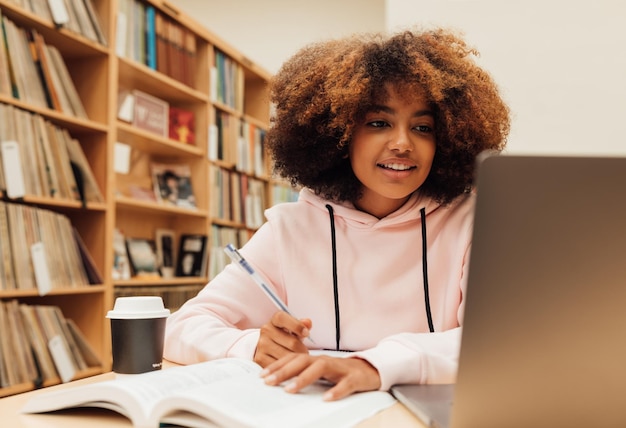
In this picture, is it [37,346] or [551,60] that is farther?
[37,346]

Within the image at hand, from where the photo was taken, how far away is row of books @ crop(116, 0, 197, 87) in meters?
2.89

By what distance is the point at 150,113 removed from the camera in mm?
3199

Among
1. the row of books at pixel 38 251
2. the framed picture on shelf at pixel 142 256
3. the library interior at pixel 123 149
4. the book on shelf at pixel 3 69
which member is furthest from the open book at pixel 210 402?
the framed picture on shelf at pixel 142 256

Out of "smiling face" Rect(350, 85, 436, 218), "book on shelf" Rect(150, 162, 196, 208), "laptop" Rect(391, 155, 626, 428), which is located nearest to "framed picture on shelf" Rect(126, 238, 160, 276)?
"book on shelf" Rect(150, 162, 196, 208)

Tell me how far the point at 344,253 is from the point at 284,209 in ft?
0.58

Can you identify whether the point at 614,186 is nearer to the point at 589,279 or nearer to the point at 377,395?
the point at 589,279

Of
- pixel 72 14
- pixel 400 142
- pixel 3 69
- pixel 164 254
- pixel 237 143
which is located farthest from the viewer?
pixel 237 143

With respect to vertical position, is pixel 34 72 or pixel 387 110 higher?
pixel 34 72

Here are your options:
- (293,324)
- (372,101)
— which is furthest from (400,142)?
(293,324)

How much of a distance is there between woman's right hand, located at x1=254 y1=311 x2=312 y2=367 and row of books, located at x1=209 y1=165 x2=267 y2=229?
268cm

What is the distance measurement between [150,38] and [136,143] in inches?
22.2

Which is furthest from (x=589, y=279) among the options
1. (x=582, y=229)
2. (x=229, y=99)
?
(x=229, y=99)

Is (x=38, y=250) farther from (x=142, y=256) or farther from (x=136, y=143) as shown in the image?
(x=136, y=143)

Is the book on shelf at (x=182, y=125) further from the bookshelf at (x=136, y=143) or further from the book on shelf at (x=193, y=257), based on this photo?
the book on shelf at (x=193, y=257)
